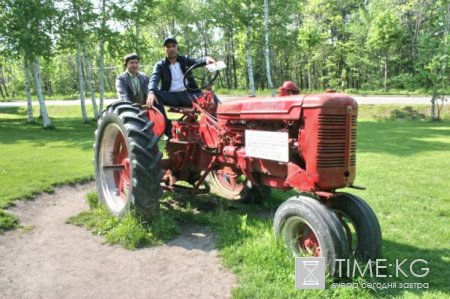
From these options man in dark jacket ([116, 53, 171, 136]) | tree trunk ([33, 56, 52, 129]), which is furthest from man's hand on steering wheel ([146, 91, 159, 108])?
tree trunk ([33, 56, 52, 129])

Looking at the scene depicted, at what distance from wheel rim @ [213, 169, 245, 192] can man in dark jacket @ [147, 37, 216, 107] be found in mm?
1237

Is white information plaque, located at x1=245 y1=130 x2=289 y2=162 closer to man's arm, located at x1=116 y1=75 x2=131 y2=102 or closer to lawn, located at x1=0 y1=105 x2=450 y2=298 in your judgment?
lawn, located at x1=0 y1=105 x2=450 y2=298

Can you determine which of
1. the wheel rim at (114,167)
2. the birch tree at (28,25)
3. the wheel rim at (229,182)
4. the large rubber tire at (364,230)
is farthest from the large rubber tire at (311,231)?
the birch tree at (28,25)

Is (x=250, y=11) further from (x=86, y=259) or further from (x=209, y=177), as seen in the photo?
(x=86, y=259)

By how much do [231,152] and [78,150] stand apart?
28.5 ft

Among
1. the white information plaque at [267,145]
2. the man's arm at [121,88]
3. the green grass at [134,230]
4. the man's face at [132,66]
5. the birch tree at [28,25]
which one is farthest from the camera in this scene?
the birch tree at [28,25]

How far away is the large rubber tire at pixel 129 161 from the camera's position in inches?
192

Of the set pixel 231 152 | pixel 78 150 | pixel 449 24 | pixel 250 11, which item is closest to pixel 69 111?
pixel 250 11

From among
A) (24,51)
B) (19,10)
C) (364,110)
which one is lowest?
(364,110)

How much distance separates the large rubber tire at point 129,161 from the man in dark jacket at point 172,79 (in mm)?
597

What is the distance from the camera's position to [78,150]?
12.4 m

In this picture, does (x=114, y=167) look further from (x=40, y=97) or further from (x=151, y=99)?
(x=40, y=97)

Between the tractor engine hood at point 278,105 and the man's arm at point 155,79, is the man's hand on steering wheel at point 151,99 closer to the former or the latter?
the man's arm at point 155,79

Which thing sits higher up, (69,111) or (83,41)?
(83,41)
